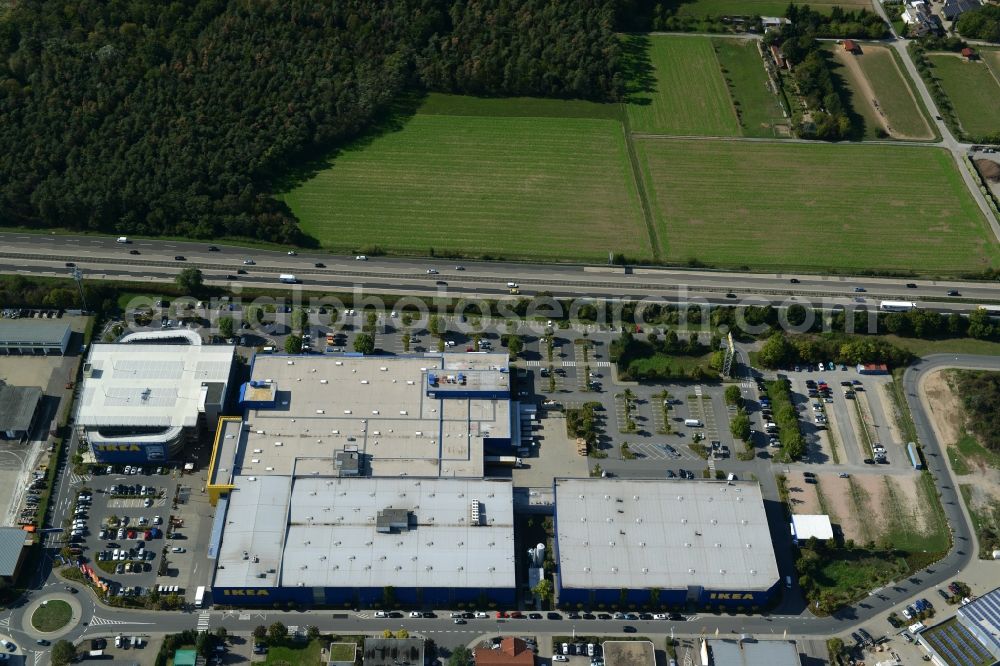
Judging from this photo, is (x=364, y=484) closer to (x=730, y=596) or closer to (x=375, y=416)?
(x=375, y=416)

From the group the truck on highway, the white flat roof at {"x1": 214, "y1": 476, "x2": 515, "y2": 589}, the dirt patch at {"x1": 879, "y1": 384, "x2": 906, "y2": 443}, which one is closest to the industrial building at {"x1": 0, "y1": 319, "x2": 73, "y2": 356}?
the white flat roof at {"x1": 214, "y1": 476, "x2": 515, "y2": 589}

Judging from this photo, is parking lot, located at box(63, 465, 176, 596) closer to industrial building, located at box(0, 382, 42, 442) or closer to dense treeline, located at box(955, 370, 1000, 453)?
industrial building, located at box(0, 382, 42, 442)

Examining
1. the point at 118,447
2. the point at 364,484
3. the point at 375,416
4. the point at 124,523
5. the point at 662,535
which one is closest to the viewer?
the point at 662,535

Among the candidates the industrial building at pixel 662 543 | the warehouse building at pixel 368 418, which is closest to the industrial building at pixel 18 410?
the warehouse building at pixel 368 418

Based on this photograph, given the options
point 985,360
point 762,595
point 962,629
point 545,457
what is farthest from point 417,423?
point 985,360

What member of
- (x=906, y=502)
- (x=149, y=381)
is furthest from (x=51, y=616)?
(x=906, y=502)

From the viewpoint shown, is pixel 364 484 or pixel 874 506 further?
pixel 874 506

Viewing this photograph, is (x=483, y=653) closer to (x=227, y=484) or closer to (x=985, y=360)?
(x=227, y=484)

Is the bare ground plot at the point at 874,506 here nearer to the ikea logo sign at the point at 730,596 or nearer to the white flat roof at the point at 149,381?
the ikea logo sign at the point at 730,596
